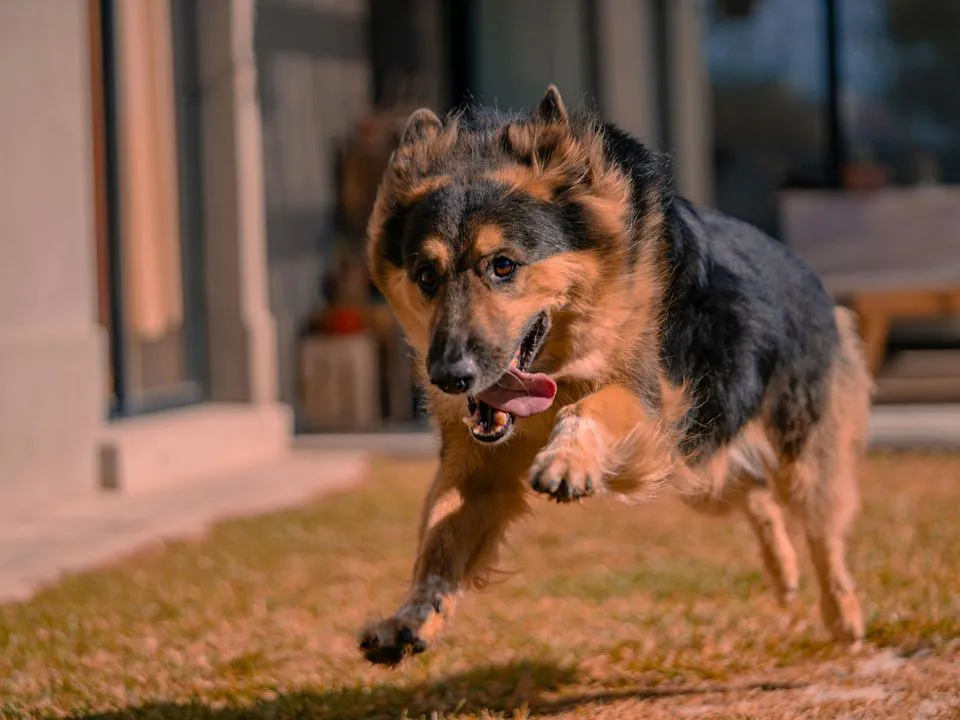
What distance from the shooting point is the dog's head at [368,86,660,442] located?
3.39m

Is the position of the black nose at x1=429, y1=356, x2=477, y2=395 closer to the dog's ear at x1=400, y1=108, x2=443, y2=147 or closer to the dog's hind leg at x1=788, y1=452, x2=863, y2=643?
the dog's ear at x1=400, y1=108, x2=443, y2=147

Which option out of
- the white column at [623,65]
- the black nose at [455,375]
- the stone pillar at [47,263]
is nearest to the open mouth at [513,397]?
the black nose at [455,375]

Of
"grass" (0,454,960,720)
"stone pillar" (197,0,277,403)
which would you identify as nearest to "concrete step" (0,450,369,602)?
"grass" (0,454,960,720)

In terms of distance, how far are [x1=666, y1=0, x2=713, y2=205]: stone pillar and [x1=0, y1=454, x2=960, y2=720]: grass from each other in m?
5.29

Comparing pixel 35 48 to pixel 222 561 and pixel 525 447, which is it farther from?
pixel 525 447

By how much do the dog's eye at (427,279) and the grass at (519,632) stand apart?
66 cm

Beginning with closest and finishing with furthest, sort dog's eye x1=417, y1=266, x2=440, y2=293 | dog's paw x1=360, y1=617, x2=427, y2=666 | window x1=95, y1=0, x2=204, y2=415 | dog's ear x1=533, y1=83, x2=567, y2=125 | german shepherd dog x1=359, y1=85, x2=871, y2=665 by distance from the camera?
dog's paw x1=360, y1=617, x2=427, y2=666
german shepherd dog x1=359, y1=85, x2=871, y2=665
dog's eye x1=417, y1=266, x2=440, y2=293
dog's ear x1=533, y1=83, x2=567, y2=125
window x1=95, y1=0, x2=204, y2=415

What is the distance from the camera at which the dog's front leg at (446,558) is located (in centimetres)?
323

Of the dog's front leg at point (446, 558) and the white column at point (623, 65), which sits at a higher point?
the white column at point (623, 65)

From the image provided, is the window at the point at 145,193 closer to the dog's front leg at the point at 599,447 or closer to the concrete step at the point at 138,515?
the concrete step at the point at 138,515

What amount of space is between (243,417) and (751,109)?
18.0 feet

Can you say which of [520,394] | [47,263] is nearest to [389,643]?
[520,394]

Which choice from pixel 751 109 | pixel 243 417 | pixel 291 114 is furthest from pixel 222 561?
pixel 751 109

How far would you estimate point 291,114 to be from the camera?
35.7ft
